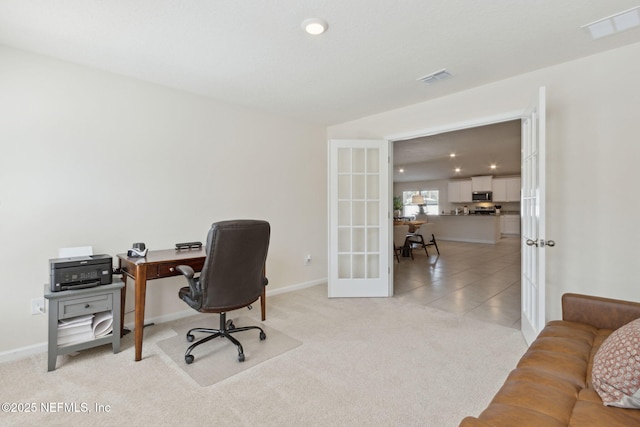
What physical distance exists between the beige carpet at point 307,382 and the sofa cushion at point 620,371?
2.50 feet

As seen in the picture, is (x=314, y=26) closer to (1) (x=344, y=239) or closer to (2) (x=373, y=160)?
(2) (x=373, y=160)

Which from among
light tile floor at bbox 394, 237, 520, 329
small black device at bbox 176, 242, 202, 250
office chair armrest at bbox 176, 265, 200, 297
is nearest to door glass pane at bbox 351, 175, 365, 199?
light tile floor at bbox 394, 237, 520, 329

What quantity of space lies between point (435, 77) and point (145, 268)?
3.09 m

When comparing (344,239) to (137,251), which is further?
(344,239)

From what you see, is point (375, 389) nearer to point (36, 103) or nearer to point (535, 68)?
point (535, 68)

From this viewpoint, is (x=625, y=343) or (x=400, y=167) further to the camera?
(x=400, y=167)

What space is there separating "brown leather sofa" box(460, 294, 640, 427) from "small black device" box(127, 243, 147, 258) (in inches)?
104

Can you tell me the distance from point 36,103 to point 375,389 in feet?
11.1

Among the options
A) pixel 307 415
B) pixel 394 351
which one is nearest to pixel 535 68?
pixel 394 351

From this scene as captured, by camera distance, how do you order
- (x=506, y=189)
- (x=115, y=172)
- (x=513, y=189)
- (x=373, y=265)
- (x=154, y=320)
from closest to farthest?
(x=115, y=172) → (x=154, y=320) → (x=373, y=265) → (x=513, y=189) → (x=506, y=189)

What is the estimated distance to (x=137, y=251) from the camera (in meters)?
2.68

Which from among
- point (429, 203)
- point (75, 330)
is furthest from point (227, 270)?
point (429, 203)

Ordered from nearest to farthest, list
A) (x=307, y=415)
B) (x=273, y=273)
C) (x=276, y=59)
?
(x=307, y=415) < (x=276, y=59) < (x=273, y=273)

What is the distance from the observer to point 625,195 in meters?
2.36
